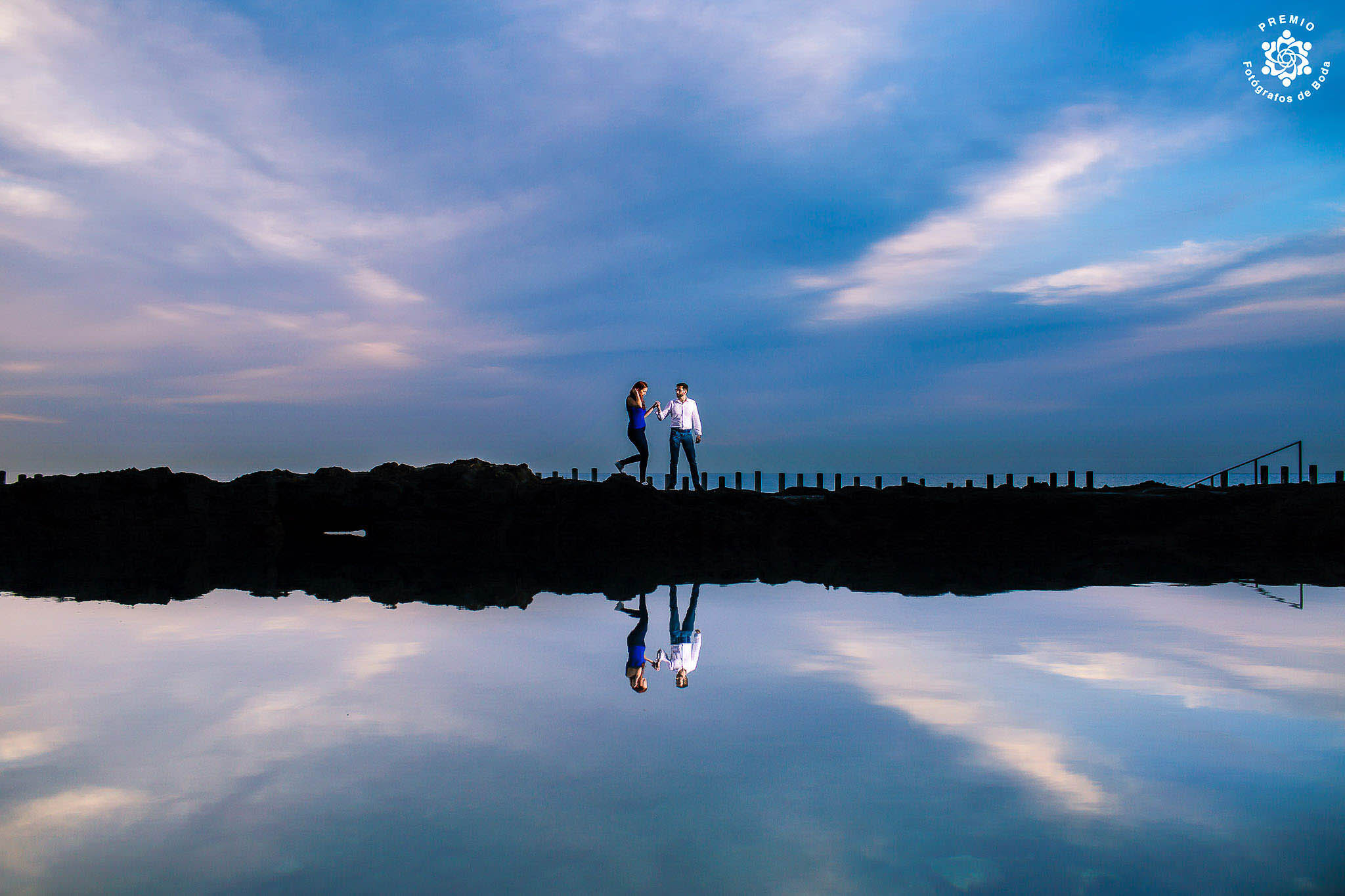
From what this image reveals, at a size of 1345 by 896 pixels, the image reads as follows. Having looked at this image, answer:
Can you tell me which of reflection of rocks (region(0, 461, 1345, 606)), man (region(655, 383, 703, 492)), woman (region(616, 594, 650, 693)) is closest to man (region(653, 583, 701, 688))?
woman (region(616, 594, 650, 693))

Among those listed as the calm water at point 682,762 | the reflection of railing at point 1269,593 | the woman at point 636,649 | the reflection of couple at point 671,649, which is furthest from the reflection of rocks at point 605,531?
the calm water at point 682,762

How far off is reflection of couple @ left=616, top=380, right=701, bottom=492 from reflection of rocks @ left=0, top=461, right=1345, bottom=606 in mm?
1066

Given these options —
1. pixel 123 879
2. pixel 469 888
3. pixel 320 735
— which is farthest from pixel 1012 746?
pixel 123 879

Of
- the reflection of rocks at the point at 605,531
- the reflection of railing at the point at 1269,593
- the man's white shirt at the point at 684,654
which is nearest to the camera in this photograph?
the man's white shirt at the point at 684,654

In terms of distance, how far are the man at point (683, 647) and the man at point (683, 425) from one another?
274 inches

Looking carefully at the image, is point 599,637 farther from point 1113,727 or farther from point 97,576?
point 97,576

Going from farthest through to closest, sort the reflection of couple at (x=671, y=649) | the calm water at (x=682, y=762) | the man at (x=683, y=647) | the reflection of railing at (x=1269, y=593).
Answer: the reflection of railing at (x=1269, y=593), the man at (x=683, y=647), the reflection of couple at (x=671, y=649), the calm water at (x=682, y=762)

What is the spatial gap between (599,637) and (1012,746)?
4.35 m

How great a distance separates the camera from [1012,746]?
5039 mm

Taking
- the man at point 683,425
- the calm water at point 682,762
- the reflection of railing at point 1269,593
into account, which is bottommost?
the calm water at point 682,762

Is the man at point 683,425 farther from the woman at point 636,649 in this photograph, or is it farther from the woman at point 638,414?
the woman at point 636,649

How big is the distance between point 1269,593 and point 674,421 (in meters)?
9.81

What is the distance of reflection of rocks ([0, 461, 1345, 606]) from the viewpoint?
14141mm

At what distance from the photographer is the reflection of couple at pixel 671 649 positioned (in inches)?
267
